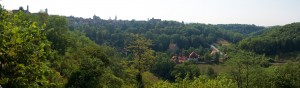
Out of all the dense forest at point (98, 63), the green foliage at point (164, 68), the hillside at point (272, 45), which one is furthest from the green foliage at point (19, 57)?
the hillside at point (272, 45)

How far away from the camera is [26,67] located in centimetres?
Result: 1092

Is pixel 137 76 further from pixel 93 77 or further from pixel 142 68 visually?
pixel 93 77

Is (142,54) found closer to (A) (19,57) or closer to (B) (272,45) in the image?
(A) (19,57)

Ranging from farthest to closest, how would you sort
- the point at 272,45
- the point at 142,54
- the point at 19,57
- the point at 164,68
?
the point at 272,45, the point at 164,68, the point at 142,54, the point at 19,57

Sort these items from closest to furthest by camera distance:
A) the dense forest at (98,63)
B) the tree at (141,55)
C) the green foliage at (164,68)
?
the dense forest at (98,63) < the tree at (141,55) < the green foliage at (164,68)

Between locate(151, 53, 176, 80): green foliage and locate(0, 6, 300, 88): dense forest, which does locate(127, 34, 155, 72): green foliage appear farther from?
locate(151, 53, 176, 80): green foliage

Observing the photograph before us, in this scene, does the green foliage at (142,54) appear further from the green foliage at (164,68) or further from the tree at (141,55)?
the green foliage at (164,68)

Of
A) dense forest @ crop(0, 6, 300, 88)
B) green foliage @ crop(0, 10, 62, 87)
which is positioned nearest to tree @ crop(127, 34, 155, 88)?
dense forest @ crop(0, 6, 300, 88)

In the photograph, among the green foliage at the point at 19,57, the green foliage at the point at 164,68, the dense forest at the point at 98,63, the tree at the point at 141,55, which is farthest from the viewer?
the green foliage at the point at 164,68

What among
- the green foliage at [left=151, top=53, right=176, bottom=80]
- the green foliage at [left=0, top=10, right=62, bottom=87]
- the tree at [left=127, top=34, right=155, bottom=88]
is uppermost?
the green foliage at [left=0, top=10, right=62, bottom=87]

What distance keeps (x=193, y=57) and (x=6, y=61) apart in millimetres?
138825

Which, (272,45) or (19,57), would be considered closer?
(19,57)

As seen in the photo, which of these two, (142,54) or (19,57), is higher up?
(19,57)

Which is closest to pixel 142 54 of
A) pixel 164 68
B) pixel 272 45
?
pixel 164 68
